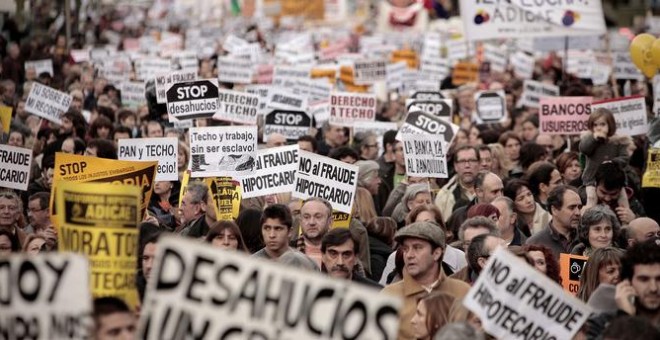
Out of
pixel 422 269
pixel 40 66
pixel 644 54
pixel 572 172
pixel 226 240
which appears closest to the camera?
pixel 422 269

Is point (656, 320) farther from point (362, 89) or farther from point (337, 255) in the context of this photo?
point (362, 89)

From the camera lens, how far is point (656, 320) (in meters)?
8.38

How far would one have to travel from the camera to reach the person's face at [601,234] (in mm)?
11867

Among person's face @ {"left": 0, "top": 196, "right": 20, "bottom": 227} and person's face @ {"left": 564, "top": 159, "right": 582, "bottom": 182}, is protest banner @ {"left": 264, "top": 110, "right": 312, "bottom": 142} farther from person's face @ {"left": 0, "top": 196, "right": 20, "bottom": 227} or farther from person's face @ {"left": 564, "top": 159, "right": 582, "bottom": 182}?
person's face @ {"left": 0, "top": 196, "right": 20, "bottom": 227}

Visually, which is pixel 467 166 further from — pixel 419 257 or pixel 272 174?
pixel 419 257

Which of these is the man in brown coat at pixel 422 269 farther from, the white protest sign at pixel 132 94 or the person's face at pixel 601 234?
the white protest sign at pixel 132 94

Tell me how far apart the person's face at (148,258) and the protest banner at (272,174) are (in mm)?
3609

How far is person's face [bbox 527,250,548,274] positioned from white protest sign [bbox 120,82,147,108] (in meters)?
14.8

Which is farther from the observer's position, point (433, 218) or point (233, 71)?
point (233, 71)

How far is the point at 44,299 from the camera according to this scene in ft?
23.5

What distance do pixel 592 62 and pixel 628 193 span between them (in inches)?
677

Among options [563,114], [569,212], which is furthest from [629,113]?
[569,212]

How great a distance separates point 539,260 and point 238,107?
882 centimetres

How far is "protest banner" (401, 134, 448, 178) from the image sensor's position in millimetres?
15586
